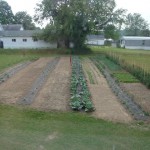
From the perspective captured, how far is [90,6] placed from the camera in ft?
132

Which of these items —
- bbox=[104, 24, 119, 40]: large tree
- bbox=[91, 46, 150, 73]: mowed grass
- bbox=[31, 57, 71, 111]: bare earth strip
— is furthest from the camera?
bbox=[104, 24, 119, 40]: large tree

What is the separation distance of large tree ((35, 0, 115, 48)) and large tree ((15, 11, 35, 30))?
3166cm

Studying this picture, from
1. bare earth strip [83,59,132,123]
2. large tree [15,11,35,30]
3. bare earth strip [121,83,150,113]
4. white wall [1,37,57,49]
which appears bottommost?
bare earth strip [121,83,150,113]

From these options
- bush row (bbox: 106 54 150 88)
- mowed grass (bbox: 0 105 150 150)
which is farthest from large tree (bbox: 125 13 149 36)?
mowed grass (bbox: 0 105 150 150)

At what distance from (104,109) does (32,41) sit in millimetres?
37181

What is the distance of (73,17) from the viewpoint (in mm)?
38500

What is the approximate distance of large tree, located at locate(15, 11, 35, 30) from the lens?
74419 millimetres

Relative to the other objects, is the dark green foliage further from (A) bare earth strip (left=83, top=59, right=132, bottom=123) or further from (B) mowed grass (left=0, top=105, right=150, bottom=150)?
(B) mowed grass (left=0, top=105, right=150, bottom=150)

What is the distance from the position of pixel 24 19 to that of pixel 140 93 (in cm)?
6415

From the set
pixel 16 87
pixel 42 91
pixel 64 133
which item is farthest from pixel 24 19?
pixel 64 133

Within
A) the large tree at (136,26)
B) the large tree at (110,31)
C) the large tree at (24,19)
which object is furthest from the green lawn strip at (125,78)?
the large tree at (136,26)

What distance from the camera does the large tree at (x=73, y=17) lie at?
38.8 m

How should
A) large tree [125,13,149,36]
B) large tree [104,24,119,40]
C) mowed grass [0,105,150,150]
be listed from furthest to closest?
large tree [125,13,149,36], large tree [104,24,119,40], mowed grass [0,105,150,150]

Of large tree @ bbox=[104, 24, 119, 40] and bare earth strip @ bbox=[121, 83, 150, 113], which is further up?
large tree @ bbox=[104, 24, 119, 40]
